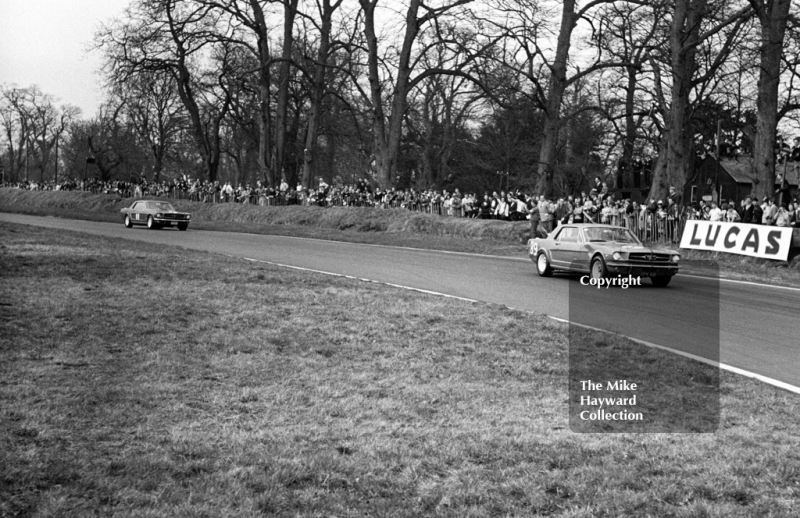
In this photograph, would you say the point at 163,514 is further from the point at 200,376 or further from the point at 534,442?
the point at 200,376

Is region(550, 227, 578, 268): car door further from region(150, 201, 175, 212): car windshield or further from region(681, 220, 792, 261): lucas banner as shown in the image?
region(150, 201, 175, 212): car windshield

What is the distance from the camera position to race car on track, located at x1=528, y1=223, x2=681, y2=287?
57.1ft

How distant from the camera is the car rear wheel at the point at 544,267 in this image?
1905 centimetres

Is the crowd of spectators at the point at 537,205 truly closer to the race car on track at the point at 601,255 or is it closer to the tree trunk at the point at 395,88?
the tree trunk at the point at 395,88

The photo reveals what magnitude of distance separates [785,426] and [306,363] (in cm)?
465

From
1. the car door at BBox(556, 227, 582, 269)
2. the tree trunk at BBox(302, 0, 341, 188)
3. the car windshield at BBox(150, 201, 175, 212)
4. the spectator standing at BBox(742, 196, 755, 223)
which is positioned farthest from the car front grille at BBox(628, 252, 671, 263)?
the tree trunk at BBox(302, 0, 341, 188)

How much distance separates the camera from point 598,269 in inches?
706

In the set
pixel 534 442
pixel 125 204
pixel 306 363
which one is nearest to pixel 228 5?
pixel 125 204

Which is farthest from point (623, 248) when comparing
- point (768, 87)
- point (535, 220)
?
point (768, 87)

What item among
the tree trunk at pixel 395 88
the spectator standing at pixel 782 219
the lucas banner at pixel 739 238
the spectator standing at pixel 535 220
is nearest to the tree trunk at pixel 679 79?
the lucas banner at pixel 739 238

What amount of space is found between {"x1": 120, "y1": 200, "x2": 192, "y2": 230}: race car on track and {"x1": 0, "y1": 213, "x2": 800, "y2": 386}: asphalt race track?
31.4 feet

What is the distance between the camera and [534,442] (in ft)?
21.2

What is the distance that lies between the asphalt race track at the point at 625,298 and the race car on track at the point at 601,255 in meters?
0.36

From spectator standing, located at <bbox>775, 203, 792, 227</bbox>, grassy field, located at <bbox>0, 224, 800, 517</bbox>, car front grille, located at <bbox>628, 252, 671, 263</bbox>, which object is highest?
spectator standing, located at <bbox>775, 203, 792, 227</bbox>
